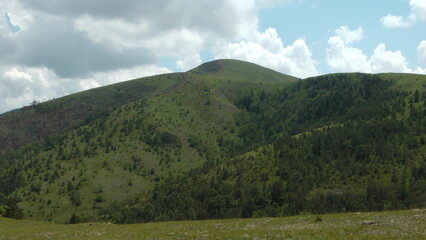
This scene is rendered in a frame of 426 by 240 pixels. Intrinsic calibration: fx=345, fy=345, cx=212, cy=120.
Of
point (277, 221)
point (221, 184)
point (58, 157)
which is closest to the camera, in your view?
point (277, 221)

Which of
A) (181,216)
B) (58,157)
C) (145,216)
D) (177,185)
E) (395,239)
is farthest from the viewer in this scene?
(58,157)

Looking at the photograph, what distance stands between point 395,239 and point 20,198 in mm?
162787

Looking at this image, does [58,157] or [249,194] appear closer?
[249,194]

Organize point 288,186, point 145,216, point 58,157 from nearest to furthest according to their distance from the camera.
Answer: point 288,186
point 145,216
point 58,157

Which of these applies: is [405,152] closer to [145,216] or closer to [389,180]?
[389,180]

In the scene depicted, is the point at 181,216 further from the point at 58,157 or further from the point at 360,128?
the point at 58,157

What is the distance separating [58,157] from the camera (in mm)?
188750

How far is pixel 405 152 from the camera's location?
4518 inches

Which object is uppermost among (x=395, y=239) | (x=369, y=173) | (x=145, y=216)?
(x=395, y=239)

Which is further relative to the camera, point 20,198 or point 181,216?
point 20,198

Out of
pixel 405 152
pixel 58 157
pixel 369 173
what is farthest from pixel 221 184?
pixel 58 157

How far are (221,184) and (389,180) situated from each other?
55.5 metres

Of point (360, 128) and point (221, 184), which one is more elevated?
point (360, 128)

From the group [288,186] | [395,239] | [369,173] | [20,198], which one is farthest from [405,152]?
[20,198]
